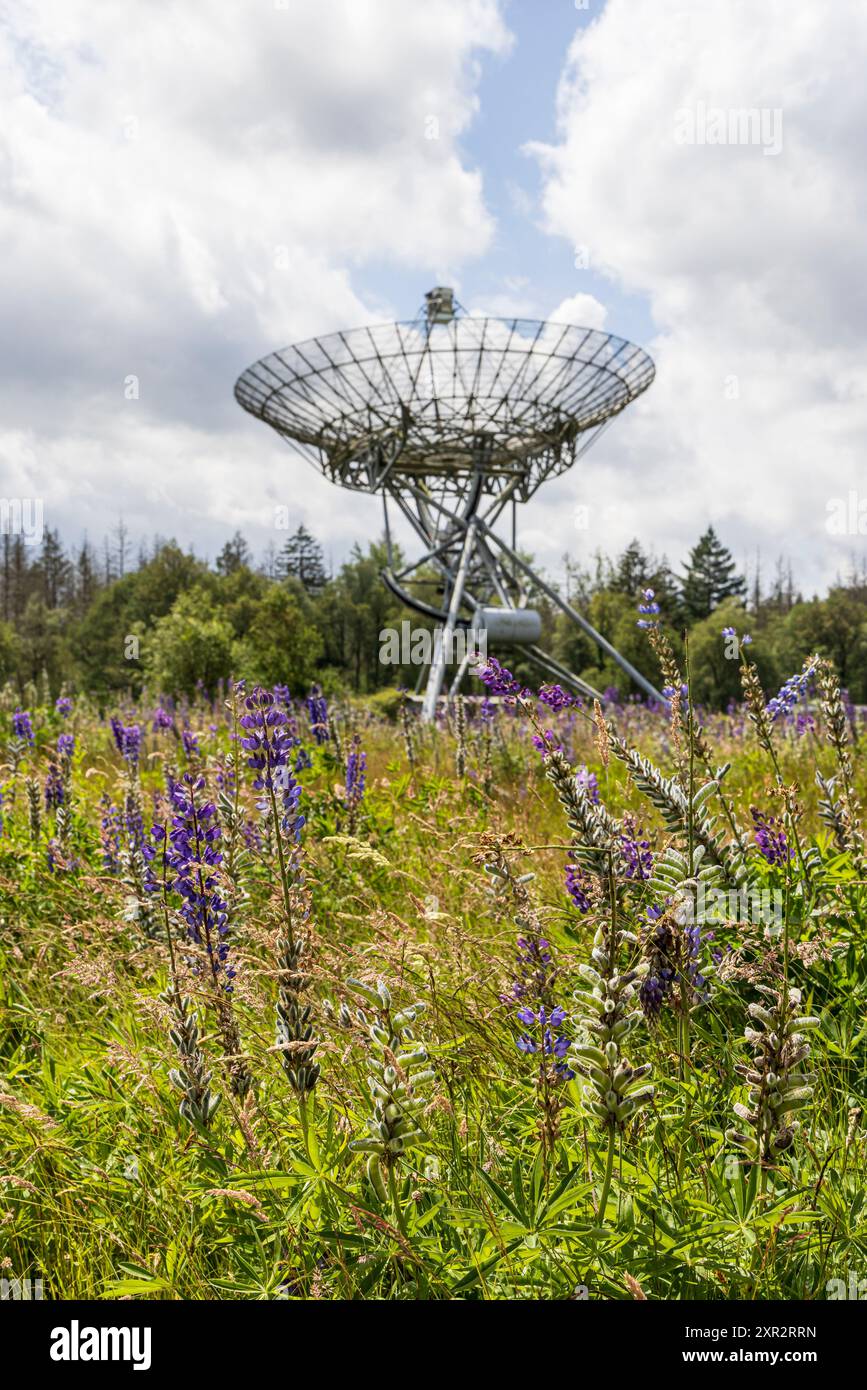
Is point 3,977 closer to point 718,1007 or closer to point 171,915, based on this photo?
point 171,915

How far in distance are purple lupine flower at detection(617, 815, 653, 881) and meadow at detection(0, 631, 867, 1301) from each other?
14 millimetres

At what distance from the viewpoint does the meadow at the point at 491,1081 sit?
1.52 metres

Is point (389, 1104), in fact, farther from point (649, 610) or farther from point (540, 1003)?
point (649, 610)

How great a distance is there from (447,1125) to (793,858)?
1712mm

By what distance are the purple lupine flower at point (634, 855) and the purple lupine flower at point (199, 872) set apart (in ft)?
3.64

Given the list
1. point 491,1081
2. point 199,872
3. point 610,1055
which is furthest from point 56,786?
point 610,1055

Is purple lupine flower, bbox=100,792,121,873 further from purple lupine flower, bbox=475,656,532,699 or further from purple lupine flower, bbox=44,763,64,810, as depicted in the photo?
purple lupine flower, bbox=475,656,532,699

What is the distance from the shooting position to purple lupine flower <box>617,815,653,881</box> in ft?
7.34

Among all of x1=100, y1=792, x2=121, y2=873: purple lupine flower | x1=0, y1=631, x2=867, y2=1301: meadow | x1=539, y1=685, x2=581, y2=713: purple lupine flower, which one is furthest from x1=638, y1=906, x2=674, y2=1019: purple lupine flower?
x1=100, y1=792, x2=121, y2=873: purple lupine flower

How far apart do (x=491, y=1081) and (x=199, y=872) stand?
104 centimetres

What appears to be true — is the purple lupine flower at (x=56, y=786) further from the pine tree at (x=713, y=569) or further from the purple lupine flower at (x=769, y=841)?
the pine tree at (x=713, y=569)

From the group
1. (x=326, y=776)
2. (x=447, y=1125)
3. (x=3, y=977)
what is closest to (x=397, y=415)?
(x=326, y=776)

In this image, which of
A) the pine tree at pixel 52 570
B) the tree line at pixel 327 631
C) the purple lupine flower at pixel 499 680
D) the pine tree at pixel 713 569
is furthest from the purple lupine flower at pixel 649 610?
the pine tree at pixel 52 570
